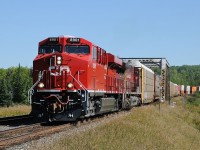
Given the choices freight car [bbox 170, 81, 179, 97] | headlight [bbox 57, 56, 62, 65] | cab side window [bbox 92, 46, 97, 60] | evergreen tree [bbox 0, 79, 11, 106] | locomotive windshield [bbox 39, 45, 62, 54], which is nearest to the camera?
headlight [bbox 57, 56, 62, 65]

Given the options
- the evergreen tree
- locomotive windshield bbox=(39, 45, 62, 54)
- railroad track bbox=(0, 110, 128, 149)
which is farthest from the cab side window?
the evergreen tree

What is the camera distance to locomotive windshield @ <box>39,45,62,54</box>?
18.1 m

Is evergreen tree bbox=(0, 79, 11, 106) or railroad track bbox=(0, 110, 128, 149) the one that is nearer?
railroad track bbox=(0, 110, 128, 149)

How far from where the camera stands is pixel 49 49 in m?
18.2

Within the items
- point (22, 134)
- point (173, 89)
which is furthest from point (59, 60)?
point (173, 89)

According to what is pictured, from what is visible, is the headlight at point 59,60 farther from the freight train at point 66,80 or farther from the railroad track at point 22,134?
the railroad track at point 22,134

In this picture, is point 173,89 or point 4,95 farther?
point 173,89

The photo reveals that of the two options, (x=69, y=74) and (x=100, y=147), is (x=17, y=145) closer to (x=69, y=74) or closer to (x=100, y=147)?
(x=100, y=147)

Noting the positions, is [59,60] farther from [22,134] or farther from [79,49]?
[22,134]

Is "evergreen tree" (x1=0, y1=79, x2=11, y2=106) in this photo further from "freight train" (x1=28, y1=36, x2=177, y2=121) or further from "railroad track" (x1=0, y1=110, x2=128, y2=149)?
"railroad track" (x1=0, y1=110, x2=128, y2=149)

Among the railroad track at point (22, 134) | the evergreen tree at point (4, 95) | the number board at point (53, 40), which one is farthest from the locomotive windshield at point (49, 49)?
the evergreen tree at point (4, 95)

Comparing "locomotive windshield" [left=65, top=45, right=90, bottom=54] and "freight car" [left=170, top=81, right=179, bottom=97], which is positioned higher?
"locomotive windshield" [left=65, top=45, right=90, bottom=54]

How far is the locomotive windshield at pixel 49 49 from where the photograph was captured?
711 inches

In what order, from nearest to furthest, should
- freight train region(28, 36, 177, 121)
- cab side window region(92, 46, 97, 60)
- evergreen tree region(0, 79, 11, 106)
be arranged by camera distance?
freight train region(28, 36, 177, 121), cab side window region(92, 46, 97, 60), evergreen tree region(0, 79, 11, 106)
